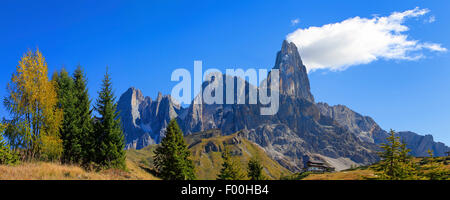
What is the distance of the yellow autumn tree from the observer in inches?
1083

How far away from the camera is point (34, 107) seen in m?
28.3

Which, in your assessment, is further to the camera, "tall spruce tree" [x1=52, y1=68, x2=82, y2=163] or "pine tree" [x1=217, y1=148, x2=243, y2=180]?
"pine tree" [x1=217, y1=148, x2=243, y2=180]

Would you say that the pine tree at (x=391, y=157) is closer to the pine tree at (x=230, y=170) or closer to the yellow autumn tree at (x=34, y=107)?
the pine tree at (x=230, y=170)

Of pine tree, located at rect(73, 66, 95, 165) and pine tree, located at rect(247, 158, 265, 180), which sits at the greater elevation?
pine tree, located at rect(73, 66, 95, 165)

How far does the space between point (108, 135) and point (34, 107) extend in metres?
9.03

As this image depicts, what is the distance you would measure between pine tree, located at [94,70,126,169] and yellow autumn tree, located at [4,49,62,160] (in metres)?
5.39

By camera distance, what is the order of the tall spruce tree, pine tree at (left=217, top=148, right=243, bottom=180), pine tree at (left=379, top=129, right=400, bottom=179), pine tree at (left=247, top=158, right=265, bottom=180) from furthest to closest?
pine tree at (left=247, top=158, right=265, bottom=180), pine tree at (left=217, top=148, right=243, bottom=180), the tall spruce tree, pine tree at (left=379, top=129, right=400, bottom=179)

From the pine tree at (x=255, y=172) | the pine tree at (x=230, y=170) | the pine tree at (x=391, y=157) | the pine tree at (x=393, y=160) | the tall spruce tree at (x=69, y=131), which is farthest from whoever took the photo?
the pine tree at (x=255, y=172)

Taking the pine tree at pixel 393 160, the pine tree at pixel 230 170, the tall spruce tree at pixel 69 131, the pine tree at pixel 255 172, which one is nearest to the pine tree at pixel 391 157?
the pine tree at pixel 393 160

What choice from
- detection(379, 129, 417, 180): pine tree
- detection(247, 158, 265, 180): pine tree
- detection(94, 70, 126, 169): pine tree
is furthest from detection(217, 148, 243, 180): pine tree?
detection(379, 129, 417, 180): pine tree

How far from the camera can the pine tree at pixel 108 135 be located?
34219 millimetres

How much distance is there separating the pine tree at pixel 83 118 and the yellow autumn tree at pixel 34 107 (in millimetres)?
4792

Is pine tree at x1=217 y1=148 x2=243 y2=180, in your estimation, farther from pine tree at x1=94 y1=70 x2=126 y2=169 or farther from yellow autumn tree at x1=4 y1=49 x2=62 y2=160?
yellow autumn tree at x1=4 y1=49 x2=62 y2=160
